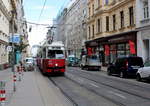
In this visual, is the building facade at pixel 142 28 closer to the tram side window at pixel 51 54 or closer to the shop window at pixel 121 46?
the shop window at pixel 121 46

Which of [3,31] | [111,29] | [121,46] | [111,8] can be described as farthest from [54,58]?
[111,8]

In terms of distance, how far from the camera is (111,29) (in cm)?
3950

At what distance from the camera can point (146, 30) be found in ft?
93.7

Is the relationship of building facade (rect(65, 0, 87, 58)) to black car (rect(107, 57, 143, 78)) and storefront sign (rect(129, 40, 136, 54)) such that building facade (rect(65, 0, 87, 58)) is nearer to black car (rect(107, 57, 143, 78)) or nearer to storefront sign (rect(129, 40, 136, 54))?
storefront sign (rect(129, 40, 136, 54))

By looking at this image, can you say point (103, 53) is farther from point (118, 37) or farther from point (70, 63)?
point (70, 63)

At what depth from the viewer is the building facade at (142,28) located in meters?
29.0

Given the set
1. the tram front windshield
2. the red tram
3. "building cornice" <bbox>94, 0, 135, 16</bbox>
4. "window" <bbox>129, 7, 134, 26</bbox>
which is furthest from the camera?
"building cornice" <bbox>94, 0, 135, 16</bbox>

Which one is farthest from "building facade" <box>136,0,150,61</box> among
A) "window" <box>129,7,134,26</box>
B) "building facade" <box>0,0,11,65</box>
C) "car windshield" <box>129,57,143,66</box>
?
"building facade" <box>0,0,11,65</box>

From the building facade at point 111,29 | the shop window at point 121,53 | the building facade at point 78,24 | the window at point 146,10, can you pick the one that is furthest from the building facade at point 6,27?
the shop window at point 121,53

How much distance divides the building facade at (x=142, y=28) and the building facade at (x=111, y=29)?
3.07 feet

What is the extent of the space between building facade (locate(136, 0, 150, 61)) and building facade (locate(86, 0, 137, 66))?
94 centimetres

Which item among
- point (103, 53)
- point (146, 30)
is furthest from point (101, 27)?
point (146, 30)

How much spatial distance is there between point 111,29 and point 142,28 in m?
10.6

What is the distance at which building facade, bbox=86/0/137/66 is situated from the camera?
32781 millimetres
